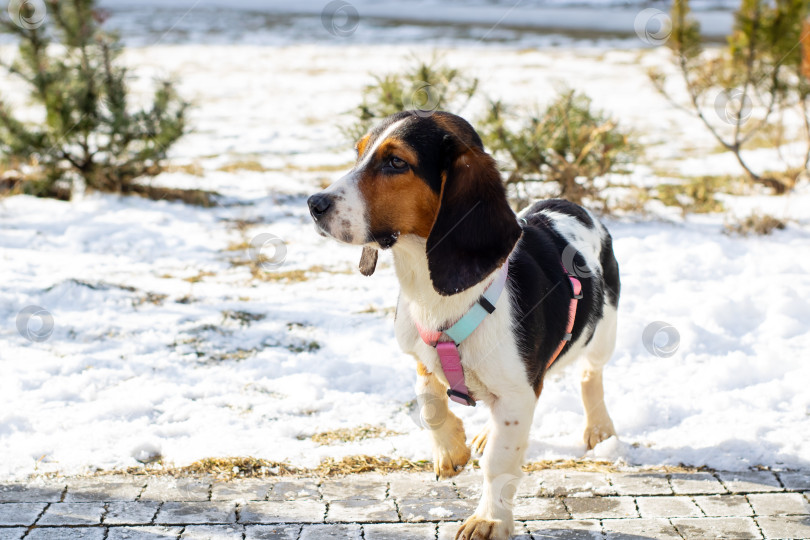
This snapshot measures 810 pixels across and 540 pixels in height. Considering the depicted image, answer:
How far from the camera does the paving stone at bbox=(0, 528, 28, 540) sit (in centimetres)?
315

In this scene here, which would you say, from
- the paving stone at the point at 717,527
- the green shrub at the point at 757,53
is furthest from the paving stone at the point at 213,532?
the green shrub at the point at 757,53

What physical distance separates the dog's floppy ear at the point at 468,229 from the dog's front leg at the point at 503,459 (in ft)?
1.83

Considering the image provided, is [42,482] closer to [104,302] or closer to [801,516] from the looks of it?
[104,302]

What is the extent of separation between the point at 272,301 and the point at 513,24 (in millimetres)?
21954

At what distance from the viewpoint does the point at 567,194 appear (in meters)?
7.56

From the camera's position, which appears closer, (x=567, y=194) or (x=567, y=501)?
(x=567, y=501)

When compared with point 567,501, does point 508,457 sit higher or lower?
higher

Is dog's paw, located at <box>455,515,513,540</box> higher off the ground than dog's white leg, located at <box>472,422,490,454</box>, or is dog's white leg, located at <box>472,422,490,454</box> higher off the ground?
dog's paw, located at <box>455,515,513,540</box>

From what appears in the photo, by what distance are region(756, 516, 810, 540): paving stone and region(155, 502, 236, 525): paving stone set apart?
2.18 meters

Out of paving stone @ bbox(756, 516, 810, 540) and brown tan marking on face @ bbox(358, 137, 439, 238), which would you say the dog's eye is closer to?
brown tan marking on face @ bbox(358, 137, 439, 238)

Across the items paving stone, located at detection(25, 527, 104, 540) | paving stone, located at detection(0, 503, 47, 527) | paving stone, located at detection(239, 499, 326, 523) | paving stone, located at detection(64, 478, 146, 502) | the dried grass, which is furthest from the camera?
the dried grass

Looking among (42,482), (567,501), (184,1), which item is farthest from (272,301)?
(184,1)

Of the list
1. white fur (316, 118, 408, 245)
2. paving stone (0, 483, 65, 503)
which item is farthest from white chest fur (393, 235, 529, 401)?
paving stone (0, 483, 65, 503)

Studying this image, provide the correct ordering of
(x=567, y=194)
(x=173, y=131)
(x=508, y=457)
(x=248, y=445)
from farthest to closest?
(x=173, y=131) < (x=567, y=194) < (x=248, y=445) < (x=508, y=457)
